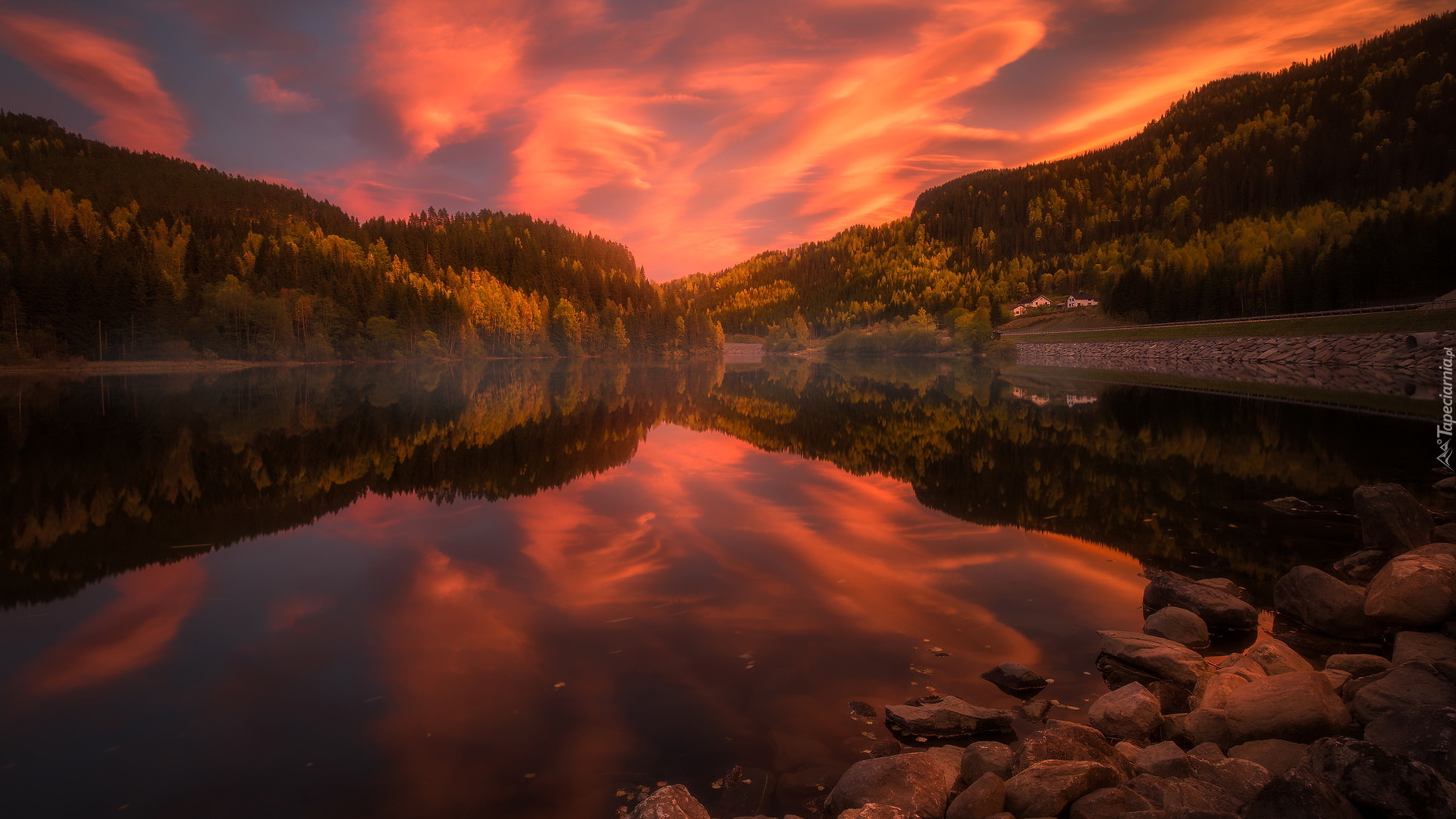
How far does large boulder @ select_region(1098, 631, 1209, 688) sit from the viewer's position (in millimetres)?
9008

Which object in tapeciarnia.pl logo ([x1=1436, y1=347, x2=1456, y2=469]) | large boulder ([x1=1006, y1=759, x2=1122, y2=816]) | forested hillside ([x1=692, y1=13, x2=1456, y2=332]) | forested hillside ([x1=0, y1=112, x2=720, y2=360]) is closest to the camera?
large boulder ([x1=1006, y1=759, x2=1122, y2=816])

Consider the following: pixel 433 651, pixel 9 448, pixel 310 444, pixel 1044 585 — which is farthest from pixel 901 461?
pixel 9 448

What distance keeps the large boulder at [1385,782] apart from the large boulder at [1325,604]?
6224 mm

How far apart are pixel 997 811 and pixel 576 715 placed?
4.74 m

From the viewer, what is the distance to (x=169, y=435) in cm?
3039

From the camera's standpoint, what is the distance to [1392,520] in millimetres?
13391

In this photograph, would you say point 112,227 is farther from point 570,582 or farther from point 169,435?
point 570,582

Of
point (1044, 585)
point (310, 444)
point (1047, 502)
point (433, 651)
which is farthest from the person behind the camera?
point (310, 444)

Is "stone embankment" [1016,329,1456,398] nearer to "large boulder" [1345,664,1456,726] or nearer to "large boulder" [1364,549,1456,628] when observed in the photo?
"large boulder" [1364,549,1456,628]

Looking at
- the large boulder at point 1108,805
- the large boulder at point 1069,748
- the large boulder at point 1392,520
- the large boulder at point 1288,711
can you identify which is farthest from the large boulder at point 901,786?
the large boulder at point 1392,520

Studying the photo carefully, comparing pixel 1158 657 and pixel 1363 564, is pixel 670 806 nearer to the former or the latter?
pixel 1158 657

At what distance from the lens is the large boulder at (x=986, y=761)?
6.78 metres

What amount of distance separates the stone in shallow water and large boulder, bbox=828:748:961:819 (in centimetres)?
257

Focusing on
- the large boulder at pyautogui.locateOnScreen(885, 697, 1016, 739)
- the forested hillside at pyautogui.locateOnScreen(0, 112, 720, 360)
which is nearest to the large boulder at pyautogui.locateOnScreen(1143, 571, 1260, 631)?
the large boulder at pyautogui.locateOnScreen(885, 697, 1016, 739)
